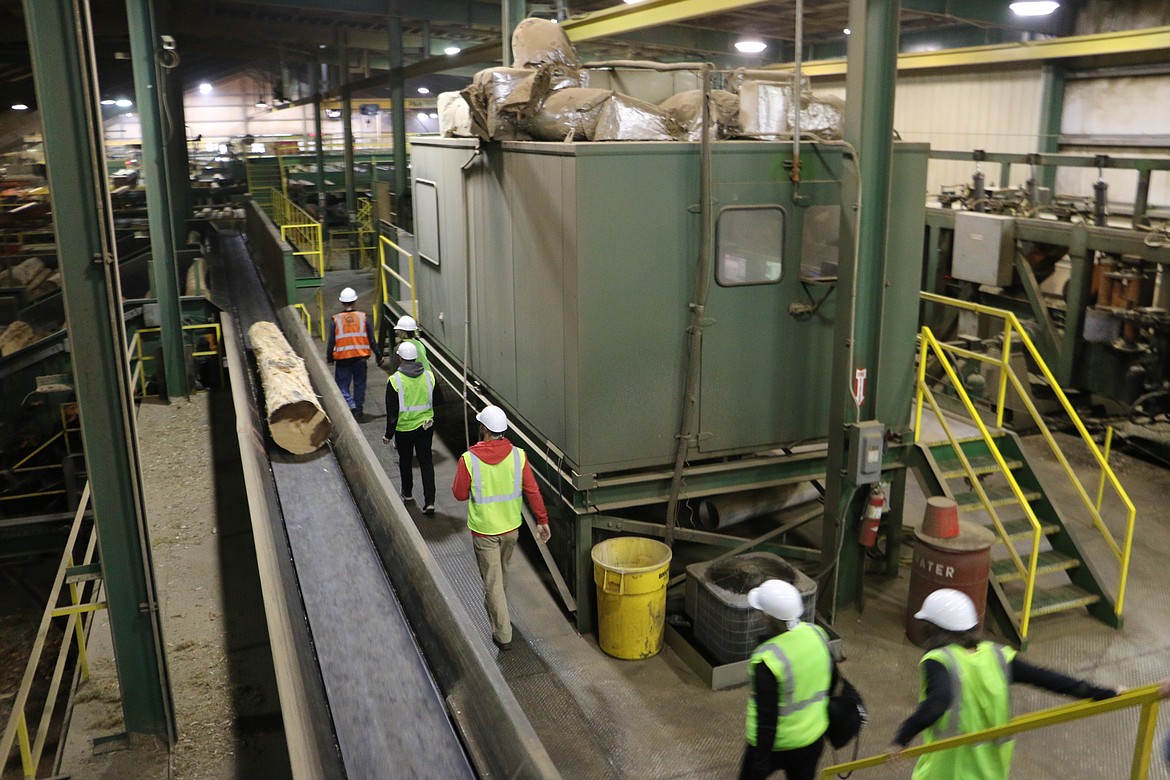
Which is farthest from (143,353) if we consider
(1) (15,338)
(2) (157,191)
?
(2) (157,191)

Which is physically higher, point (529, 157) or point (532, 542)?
point (529, 157)

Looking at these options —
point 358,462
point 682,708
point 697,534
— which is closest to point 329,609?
point 358,462

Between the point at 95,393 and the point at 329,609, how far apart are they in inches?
68.5

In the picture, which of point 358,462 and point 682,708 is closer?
point 682,708

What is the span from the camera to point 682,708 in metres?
6.40

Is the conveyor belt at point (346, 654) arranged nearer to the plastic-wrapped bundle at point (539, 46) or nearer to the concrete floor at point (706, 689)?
the concrete floor at point (706, 689)

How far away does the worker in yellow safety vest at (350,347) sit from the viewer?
460 inches

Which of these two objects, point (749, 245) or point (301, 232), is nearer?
point (749, 245)

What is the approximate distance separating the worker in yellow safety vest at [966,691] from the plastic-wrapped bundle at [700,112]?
4.29 meters

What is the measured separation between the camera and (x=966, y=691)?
13.6 feet

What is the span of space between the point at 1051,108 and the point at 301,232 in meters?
15.6

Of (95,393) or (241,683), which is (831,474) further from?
(95,393)

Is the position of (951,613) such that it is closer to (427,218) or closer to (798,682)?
(798,682)

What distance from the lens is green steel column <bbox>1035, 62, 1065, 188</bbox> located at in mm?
17062
